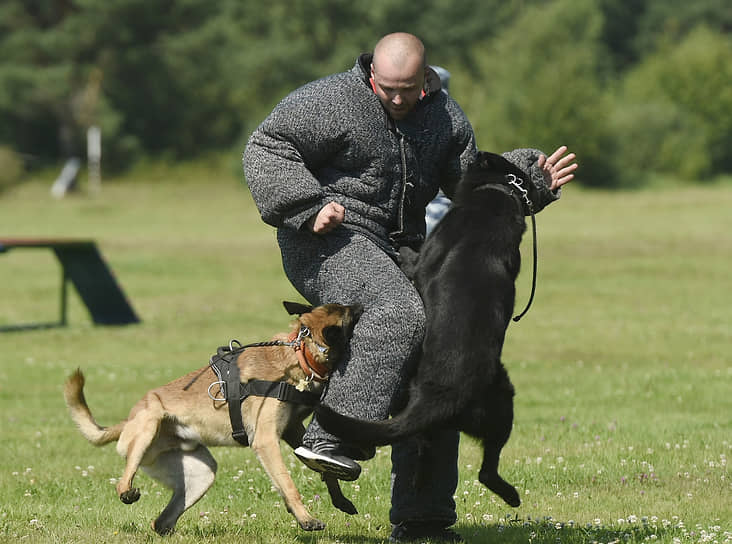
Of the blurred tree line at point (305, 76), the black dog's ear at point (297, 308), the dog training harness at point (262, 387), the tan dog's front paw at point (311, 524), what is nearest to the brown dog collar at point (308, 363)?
the dog training harness at point (262, 387)

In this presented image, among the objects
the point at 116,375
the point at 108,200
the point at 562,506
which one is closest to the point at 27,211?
the point at 108,200

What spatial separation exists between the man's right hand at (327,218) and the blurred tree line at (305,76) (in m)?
43.4

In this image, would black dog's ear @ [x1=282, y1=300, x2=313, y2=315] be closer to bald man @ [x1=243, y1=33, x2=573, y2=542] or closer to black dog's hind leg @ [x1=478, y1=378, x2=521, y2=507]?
bald man @ [x1=243, y1=33, x2=573, y2=542]

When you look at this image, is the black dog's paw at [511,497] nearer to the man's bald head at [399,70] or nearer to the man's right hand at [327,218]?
the man's right hand at [327,218]

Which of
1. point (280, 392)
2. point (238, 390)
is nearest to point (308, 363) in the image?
point (280, 392)

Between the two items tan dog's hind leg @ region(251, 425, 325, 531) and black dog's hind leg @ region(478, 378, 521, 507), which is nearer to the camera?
black dog's hind leg @ region(478, 378, 521, 507)

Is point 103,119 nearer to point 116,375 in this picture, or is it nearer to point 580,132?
point 580,132

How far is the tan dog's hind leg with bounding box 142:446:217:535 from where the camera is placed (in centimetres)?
533

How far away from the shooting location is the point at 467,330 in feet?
14.3

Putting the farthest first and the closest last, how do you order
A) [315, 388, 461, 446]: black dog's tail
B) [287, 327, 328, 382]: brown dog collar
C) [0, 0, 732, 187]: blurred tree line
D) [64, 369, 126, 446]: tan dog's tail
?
[0, 0, 732, 187]: blurred tree line < [64, 369, 126, 446]: tan dog's tail < [287, 327, 328, 382]: brown dog collar < [315, 388, 461, 446]: black dog's tail

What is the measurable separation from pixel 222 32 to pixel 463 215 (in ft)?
161

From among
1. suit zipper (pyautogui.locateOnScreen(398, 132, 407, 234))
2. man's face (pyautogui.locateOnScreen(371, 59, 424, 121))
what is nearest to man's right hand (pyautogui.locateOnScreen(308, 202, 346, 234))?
suit zipper (pyautogui.locateOnScreen(398, 132, 407, 234))

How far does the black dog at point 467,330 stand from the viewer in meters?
4.34

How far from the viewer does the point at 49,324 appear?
1524 cm
